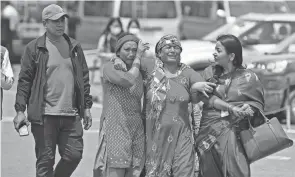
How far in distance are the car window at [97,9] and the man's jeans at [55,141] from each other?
18.3 meters

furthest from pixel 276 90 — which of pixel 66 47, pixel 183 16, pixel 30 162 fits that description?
pixel 183 16

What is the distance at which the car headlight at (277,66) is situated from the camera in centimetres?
1377

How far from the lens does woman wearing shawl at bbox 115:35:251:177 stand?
6.77m

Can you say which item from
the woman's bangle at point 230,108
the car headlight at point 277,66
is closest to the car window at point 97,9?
the car headlight at point 277,66

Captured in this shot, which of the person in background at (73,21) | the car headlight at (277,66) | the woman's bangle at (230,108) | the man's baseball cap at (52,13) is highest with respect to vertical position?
the man's baseball cap at (52,13)

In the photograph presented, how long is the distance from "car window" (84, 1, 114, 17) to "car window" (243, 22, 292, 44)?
10.2 metres

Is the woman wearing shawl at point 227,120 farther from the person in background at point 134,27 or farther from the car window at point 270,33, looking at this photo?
the person in background at point 134,27

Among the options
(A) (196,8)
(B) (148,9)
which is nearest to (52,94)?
(B) (148,9)

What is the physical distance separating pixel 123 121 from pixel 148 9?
56.7 feet

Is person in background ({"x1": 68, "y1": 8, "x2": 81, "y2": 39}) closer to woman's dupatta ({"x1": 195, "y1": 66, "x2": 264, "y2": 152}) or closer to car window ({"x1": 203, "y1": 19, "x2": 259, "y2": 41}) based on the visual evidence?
car window ({"x1": 203, "y1": 19, "x2": 259, "y2": 41})

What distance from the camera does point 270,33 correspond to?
15.9 m

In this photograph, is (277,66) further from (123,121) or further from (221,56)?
(123,121)

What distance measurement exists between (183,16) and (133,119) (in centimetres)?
1751

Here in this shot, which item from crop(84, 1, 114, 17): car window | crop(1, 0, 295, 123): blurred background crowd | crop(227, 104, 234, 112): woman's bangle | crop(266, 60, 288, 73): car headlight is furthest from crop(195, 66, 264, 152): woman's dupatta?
crop(84, 1, 114, 17): car window
